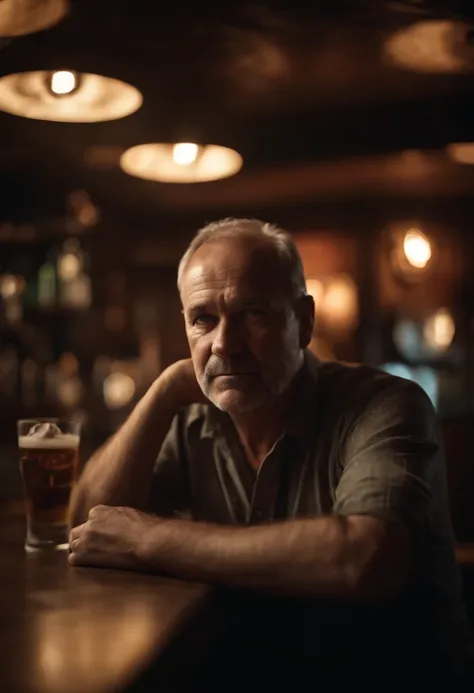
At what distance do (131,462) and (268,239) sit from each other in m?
0.57

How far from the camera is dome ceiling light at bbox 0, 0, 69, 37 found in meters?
1.85

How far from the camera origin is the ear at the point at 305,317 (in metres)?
1.65

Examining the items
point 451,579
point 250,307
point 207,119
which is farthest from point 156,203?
point 451,579

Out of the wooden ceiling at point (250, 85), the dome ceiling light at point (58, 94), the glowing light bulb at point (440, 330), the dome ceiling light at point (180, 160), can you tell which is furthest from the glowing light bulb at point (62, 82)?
the glowing light bulb at point (440, 330)

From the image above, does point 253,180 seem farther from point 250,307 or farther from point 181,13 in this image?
point 250,307

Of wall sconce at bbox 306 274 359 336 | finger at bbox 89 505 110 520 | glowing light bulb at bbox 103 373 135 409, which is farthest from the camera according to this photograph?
wall sconce at bbox 306 274 359 336

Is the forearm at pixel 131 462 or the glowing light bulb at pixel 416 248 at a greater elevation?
the glowing light bulb at pixel 416 248

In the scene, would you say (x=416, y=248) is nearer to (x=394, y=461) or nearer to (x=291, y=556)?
(x=394, y=461)

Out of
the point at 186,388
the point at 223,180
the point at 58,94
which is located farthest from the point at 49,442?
the point at 223,180

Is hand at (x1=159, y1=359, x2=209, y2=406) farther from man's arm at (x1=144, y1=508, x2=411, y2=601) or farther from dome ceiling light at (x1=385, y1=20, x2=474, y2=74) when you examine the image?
dome ceiling light at (x1=385, y1=20, x2=474, y2=74)

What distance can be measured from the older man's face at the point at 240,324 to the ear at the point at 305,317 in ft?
0.15

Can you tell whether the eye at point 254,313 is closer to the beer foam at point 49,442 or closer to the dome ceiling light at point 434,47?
the beer foam at point 49,442

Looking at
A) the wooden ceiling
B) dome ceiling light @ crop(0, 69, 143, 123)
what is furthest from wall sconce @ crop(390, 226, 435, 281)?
dome ceiling light @ crop(0, 69, 143, 123)

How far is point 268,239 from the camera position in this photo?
5.25 ft
